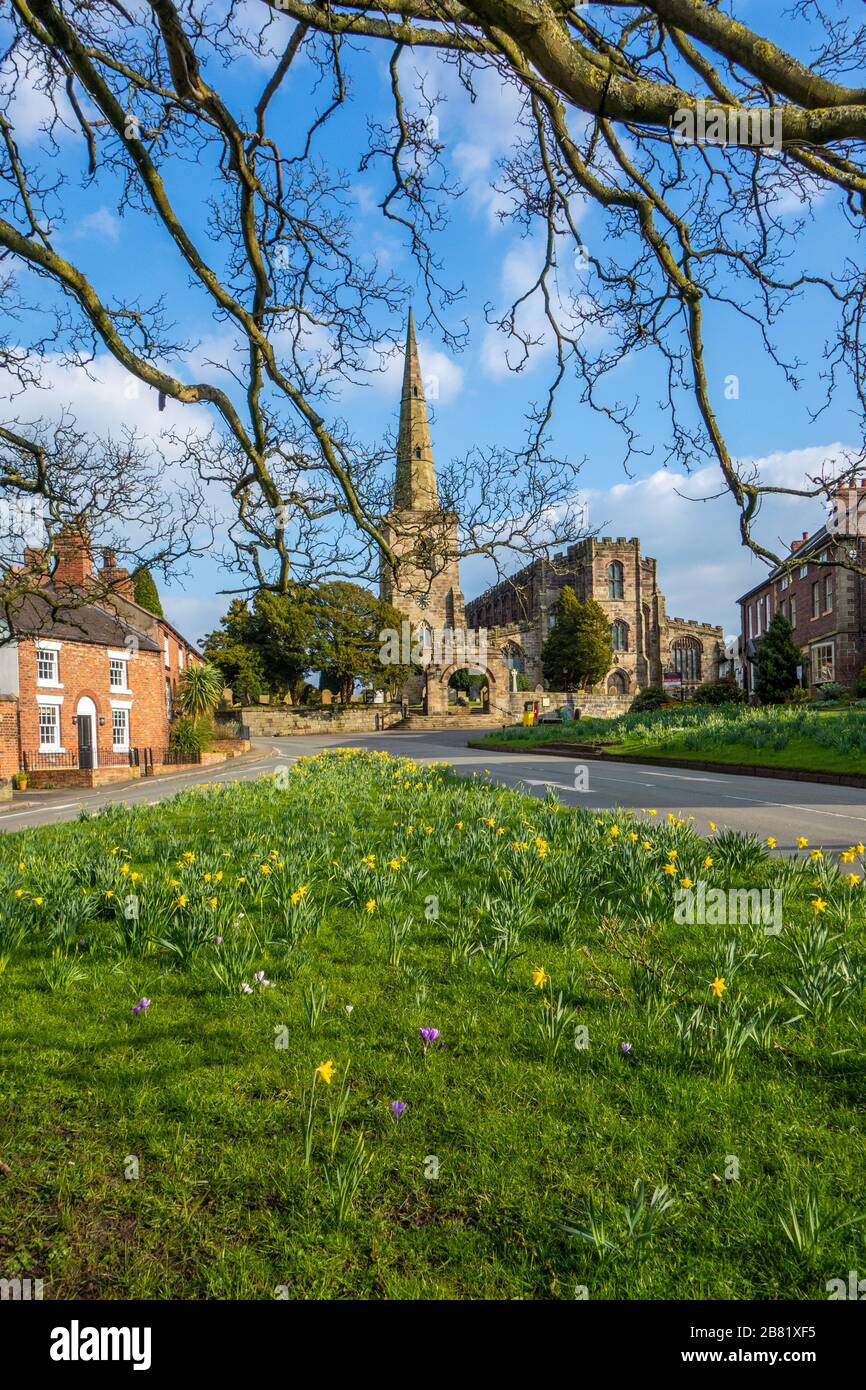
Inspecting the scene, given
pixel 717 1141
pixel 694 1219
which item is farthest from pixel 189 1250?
pixel 717 1141

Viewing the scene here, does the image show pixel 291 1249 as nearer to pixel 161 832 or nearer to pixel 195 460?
pixel 195 460

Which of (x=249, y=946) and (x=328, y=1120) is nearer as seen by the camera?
(x=328, y=1120)

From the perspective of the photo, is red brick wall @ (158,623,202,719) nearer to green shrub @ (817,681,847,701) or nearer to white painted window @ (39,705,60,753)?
white painted window @ (39,705,60,753)

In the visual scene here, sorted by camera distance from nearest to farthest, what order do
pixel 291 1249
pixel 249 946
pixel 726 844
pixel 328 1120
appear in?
pixel 291 1249, pixel 328 1120, pixel 249 946, pixel 726 844

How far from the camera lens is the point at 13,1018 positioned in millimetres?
3732

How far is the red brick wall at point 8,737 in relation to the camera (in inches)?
929

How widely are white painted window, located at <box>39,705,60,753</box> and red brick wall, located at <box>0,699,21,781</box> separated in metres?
3.20

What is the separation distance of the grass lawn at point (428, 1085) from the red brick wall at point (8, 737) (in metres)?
20.8

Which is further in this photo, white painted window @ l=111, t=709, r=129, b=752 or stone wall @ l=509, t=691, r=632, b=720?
stone wall @ l=509, t=691, r=632, b=720

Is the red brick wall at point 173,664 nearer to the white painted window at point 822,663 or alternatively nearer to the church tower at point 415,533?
the church tower at point 415,533

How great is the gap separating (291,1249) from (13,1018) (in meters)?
2.32

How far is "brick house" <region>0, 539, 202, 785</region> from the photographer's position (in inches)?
980

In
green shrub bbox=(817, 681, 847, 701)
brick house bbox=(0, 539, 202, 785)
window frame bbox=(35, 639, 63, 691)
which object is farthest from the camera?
green shrub bbox=(817, 681, 847, 701)

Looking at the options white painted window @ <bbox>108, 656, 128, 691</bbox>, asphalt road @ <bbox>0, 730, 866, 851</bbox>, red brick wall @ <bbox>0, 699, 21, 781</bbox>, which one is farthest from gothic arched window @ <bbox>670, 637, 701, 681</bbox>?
red brick wall @ <bbox>0, 699, 21, 781</bbox>
